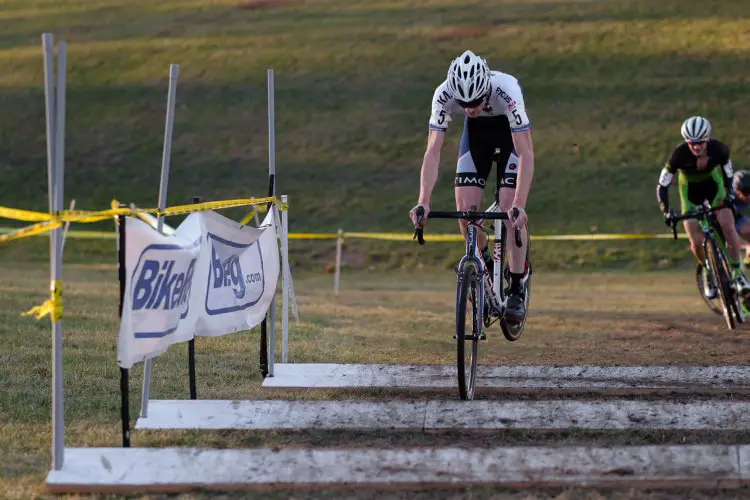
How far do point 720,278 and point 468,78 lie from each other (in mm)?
5143

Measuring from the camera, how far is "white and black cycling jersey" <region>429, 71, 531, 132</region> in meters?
7.30

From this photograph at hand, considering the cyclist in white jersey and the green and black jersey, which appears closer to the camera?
the cyclist in white jersey

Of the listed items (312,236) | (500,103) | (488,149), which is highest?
(500,103)

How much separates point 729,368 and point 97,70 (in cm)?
3698

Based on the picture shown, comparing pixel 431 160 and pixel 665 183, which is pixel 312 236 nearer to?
pixel 665 183

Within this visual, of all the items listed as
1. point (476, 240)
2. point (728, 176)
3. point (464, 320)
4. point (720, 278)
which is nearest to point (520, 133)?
point (476, 240)

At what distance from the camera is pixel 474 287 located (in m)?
7.09

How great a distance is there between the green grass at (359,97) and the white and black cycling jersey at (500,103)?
19524 mm

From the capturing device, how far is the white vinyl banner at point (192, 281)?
5.28 m

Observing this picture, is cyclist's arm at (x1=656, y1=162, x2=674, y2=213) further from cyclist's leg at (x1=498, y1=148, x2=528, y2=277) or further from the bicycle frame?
the bicycle frame

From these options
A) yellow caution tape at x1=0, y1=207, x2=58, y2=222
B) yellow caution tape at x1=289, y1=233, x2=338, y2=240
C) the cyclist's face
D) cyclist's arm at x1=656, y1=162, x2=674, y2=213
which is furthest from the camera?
yellow caution tape at x1=289, y1=233, x2=338, y2=240

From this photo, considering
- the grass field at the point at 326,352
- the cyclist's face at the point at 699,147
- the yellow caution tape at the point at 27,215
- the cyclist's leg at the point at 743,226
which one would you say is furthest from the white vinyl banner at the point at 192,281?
the cyclist's leg at the point at 743,226

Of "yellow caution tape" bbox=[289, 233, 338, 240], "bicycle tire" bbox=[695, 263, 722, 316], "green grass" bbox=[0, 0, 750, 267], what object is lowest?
"bicycle tire" bbox=[695, 263, 722, 316]

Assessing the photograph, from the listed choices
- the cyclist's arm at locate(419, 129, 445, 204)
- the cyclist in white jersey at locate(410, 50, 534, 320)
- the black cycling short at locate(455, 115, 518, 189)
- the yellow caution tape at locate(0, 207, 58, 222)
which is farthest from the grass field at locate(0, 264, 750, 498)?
the black cycling short at locate(455, 115, 518, 189)
